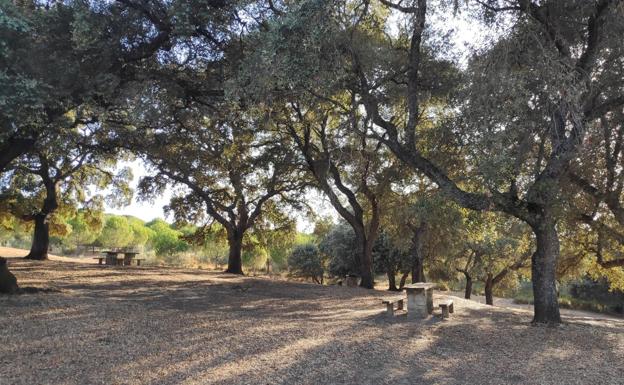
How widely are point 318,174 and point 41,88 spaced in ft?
31.7

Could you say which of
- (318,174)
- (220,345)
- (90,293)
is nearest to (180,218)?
(318,174)

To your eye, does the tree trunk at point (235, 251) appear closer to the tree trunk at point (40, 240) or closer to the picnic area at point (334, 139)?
the picnic area at point (334, 139)

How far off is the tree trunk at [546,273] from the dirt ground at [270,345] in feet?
1.32

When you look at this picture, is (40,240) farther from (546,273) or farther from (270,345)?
(546,273)

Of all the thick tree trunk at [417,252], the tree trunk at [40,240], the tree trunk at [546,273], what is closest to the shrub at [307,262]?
the thick tree trunk at [417,252]

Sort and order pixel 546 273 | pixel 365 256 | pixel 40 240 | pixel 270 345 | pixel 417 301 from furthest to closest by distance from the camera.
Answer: pixel 40 240 < pixel 365 256 < pixel 417 301 < pixel 546 273 < pixel 270 345

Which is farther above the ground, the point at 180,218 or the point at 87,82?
the point at 87,82

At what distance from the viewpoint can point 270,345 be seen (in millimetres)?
6371

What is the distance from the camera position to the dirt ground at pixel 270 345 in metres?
5.14

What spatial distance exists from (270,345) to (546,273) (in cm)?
525

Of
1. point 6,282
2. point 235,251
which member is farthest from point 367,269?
point 6,282

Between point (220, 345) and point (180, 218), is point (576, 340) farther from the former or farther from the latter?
point (180, 218)

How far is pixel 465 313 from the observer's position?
10555mm

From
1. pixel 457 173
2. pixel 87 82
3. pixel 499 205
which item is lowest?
pixel 499 205
